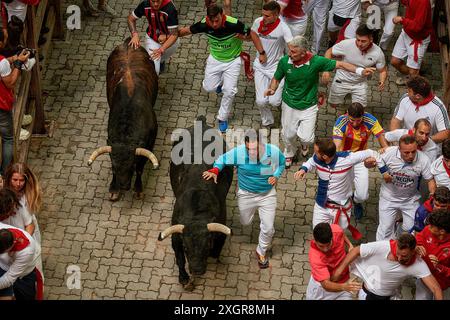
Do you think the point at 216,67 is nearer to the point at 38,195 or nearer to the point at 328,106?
the point at 328,106

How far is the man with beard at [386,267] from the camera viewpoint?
1358cm

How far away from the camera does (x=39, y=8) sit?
60.5 feet

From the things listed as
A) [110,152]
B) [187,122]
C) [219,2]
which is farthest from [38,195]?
[219,2]

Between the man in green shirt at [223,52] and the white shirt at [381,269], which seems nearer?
the white shirt at [381,269]

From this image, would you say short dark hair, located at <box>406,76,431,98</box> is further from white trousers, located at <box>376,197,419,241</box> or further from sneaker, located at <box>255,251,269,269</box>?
sneaker, located at <box>255,251,269,269</box>

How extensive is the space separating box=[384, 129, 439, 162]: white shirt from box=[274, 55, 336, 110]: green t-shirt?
4.86 feet

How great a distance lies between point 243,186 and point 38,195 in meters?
2.88

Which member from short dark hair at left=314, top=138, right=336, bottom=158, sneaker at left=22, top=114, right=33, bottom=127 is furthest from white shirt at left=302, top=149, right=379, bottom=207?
sneaker at left=22, top=114, right=33, bottom=127

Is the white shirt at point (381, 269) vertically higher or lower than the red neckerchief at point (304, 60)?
lower

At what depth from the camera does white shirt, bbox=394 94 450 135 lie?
16.1m

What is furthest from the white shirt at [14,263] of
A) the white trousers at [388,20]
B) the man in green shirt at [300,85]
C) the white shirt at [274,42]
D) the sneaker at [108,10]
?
the white trousers at [388,20]

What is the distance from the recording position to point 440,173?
15.1 m

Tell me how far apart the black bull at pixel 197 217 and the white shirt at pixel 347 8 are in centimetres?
391

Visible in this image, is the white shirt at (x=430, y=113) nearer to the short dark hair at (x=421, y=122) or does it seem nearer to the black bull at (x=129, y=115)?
the short dark hair at (x=421, y=122)
